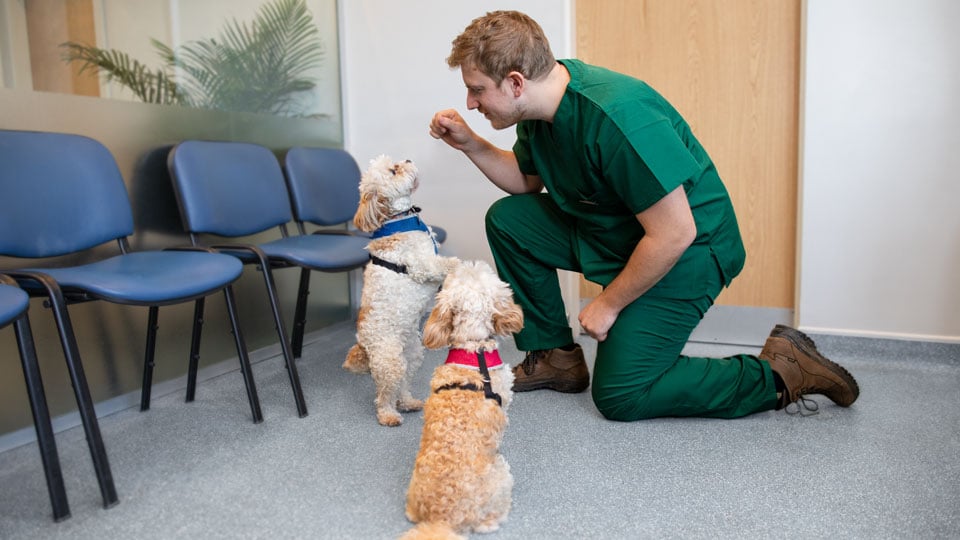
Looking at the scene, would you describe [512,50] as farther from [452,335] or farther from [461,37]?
[452,335]

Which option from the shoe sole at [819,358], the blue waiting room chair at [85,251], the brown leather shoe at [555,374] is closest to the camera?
the blue waiting room chair at [85,251]

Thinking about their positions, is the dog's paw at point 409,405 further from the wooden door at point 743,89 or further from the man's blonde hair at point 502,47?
the wooden door at point 743,89

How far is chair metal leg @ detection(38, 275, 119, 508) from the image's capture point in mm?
1438

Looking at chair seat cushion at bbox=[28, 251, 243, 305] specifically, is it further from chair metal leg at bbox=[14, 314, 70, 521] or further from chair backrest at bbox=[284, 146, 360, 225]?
chair backrest at bbox=[284, 146, 360, 225]

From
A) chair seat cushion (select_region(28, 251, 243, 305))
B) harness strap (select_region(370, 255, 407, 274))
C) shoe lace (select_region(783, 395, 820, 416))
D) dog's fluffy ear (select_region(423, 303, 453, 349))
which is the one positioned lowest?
shoe lace (select_region(783, 395, 820, 416))

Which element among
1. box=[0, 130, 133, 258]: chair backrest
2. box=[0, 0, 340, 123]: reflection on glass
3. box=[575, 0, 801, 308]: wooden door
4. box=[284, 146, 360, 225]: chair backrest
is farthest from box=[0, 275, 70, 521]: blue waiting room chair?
box=[575, 0, 801, 308]: wooden door

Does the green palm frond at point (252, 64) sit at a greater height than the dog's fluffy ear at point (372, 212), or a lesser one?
greater

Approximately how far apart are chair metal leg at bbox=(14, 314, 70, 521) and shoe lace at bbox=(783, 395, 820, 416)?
193 centimetres

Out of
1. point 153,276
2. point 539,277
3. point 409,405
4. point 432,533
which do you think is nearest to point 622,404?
point 539,277

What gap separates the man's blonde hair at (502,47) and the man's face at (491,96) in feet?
0.05

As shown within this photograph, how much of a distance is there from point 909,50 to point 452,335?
7.01ft

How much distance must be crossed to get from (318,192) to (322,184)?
5cm

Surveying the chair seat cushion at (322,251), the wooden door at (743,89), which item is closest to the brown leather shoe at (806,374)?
the wooden door at (743,89)

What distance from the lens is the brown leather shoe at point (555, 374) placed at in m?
2.17
